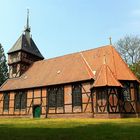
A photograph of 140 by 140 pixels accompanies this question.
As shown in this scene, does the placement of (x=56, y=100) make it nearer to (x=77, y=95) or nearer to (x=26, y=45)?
(x=77, y=95)

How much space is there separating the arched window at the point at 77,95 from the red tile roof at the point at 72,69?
903 mm

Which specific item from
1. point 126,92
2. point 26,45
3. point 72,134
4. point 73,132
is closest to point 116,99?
point 126,92

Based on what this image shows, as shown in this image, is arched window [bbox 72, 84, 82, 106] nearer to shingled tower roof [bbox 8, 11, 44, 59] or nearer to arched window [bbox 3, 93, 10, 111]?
arched window [bbox 3, 93, 10, 111]

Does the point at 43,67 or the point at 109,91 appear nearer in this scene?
the point at 109,91

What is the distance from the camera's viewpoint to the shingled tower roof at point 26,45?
3803 centimetres

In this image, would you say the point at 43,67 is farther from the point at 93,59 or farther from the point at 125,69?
the point at 125,69

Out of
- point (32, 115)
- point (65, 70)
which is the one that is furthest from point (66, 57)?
point (32, 115)

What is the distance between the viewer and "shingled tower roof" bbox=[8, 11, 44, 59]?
3803cm

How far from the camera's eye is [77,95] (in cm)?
2658

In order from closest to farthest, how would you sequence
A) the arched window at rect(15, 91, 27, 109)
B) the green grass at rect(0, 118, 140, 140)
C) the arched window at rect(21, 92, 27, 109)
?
the green grass at rect(0, 118, 140, 140) → the arched window at rect(21, 92, 27, 109) → the arched window at rect(15, 91, 27, 109)

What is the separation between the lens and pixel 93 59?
1146 inches

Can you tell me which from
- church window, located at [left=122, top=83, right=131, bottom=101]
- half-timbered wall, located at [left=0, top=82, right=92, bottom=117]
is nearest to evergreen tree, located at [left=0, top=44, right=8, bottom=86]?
half-timbered wall, located at [left=0, top=82, right=92, bottom=117]

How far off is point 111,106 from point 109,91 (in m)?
1.51

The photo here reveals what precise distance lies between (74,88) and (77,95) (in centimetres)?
93
